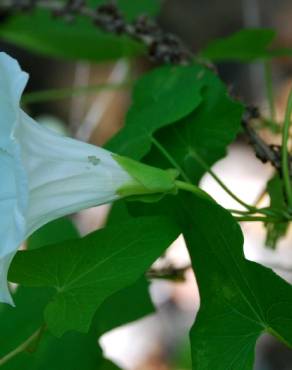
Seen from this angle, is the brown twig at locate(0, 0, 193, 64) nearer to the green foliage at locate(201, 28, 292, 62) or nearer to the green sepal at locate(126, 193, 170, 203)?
the green foliage at locate(201, 28, 292, 62)

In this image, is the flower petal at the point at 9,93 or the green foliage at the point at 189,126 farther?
the green foliage at the point at 189,126

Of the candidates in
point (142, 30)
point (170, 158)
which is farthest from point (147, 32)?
point (170, 158)

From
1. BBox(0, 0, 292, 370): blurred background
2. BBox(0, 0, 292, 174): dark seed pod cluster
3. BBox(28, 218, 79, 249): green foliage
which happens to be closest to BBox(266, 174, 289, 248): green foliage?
BBox(0, 0, 292, 174): dark seed pod cluster

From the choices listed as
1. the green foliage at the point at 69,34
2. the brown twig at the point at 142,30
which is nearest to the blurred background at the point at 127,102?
the green foliage at the point at 69,34

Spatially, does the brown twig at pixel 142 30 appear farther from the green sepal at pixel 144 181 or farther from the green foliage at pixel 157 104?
the green sepal at pixel 144 181

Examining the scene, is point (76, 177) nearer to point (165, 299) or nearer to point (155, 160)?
point (155, 160)

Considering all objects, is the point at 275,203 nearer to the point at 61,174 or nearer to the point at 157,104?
the point at 157,104
